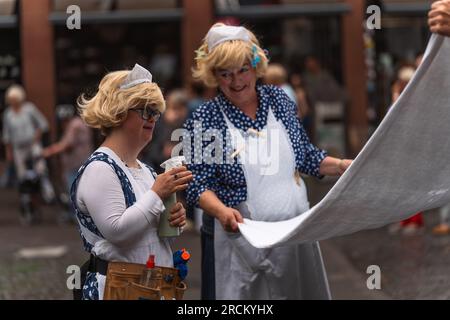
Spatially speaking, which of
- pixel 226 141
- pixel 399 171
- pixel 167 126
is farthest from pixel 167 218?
pixel 167 126

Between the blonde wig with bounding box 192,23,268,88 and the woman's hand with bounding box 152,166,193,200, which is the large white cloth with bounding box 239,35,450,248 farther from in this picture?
the blonde wig with bounding box 192,23,268,88

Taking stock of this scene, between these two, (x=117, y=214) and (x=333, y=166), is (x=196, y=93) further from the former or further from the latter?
(x=117, y=214)

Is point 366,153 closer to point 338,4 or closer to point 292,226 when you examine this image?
point 292,226

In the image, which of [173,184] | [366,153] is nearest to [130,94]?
[173,184]

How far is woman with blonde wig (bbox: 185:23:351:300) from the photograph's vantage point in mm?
5305

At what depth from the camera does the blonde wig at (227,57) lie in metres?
5.31

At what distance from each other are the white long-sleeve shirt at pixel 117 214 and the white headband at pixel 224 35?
1.21m

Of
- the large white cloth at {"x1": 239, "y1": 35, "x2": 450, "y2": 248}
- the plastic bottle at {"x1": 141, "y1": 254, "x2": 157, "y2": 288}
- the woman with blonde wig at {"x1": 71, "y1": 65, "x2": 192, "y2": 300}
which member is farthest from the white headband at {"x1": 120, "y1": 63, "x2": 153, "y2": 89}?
the large white cloth at {"x1": 239, "y1": 35, "x2": 450, "y2": 248}

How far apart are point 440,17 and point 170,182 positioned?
3.79ft

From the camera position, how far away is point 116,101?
4305 mm

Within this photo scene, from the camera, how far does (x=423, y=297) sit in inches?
315

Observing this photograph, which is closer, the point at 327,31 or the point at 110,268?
the point at 110,268

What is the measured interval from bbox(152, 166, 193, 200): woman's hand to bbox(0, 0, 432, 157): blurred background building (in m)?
16.2

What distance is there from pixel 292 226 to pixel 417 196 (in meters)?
0.54
